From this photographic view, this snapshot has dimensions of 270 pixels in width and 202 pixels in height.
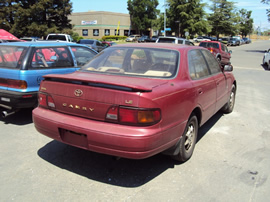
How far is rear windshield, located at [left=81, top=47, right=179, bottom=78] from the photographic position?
3660 mm

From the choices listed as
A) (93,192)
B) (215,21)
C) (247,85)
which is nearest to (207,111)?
(93,192)

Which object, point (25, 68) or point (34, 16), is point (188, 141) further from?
point (34, 16)

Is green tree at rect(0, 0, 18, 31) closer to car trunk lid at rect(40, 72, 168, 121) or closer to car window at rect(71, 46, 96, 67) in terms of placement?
car window at rect(71, 46, 96, 67)

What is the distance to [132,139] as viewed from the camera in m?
2.79

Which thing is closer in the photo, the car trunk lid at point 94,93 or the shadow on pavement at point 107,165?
the car trunk lid at point 94,93

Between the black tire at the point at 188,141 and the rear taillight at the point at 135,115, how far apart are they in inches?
30.4

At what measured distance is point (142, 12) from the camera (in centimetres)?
7588

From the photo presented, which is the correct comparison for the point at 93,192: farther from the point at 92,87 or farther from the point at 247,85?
the point at 247,85

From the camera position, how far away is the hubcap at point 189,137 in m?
3.77

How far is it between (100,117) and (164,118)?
0.74m

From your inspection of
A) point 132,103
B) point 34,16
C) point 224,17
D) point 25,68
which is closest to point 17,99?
point 25,68

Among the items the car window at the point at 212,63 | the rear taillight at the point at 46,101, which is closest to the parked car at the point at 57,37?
the car window at the point at 212,63

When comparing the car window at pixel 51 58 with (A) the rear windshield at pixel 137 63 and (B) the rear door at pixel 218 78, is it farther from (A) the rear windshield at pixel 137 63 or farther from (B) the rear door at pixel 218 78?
(B) the rear door at pixel 218 78

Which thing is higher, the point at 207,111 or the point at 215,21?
the point at 215,21
